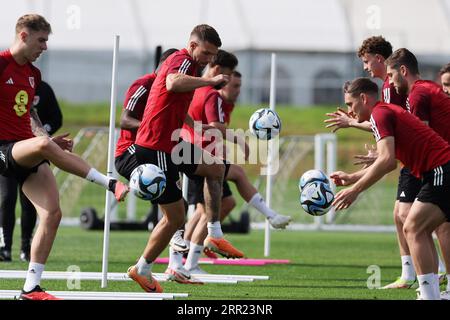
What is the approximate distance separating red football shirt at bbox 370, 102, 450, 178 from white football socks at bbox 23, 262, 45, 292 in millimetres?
3375

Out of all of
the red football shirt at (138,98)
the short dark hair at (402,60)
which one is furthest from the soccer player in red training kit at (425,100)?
the red football shirt at (138,98)

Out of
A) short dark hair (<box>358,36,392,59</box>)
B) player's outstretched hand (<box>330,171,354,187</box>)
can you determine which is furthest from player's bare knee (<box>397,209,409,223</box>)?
player's outstretched hand (<box>330,171,354,187</box>)

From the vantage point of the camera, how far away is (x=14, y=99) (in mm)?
9969

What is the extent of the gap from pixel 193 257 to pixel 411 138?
465 cm

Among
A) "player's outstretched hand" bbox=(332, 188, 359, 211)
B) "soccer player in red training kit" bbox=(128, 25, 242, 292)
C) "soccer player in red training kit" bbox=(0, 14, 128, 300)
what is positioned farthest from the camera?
"soccer player in red training kit" bbox=(128, 25, 242, 292)

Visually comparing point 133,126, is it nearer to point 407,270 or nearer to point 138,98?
point 138,98

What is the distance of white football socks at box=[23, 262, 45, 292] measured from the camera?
9.54 m

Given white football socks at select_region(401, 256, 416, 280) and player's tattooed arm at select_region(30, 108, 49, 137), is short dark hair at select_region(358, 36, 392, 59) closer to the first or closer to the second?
white football socks at select_region(401, 256, 416, 280)

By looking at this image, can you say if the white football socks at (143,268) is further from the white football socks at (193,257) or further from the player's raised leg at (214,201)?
the white football socks at (193,257)

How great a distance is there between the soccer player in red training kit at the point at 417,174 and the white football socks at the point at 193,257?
417 cm

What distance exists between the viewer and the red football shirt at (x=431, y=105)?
10.5m
